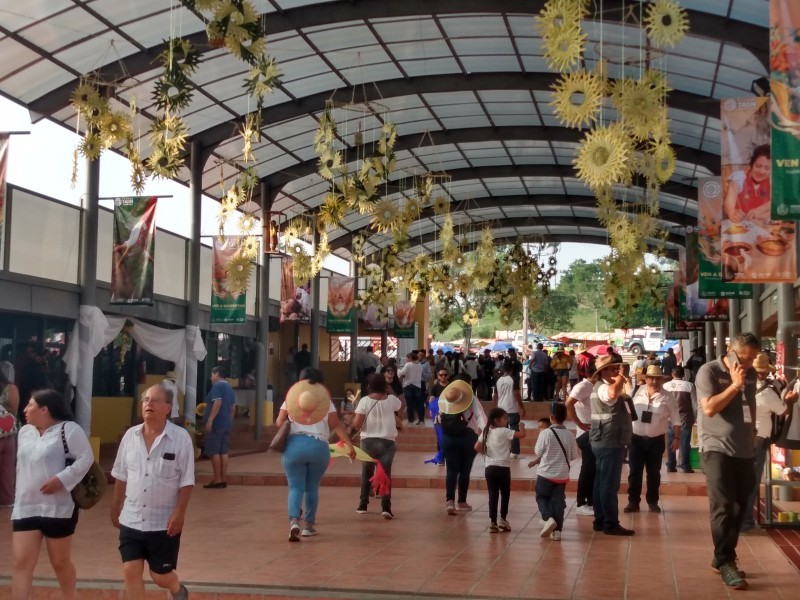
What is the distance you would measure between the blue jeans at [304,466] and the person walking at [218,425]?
4.91 meters

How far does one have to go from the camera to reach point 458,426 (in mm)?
11492

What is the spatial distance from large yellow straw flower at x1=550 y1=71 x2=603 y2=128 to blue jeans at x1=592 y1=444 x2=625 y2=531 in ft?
11.7

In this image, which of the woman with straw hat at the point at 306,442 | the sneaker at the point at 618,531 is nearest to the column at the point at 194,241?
the woman with straw hat at the point at 306,442

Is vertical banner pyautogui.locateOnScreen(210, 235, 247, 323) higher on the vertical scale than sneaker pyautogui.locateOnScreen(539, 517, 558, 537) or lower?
higher

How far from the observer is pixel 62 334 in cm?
1964

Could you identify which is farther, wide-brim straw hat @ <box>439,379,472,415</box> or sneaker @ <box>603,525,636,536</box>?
wide-brim straw hat @ <box>439,379,472,415</box>

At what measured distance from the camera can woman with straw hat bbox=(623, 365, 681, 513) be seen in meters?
11.8

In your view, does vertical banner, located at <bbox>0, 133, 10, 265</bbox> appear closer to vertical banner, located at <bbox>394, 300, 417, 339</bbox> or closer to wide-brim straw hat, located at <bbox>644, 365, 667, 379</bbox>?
wide-brim straw hat, located at <bbox>644, 365, 667, 379</bbox>

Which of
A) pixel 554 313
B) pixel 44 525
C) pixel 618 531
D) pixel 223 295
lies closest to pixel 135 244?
pixel 223 295

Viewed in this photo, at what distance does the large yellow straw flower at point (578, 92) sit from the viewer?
8.13m

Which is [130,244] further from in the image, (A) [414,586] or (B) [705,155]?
(B) [705,155]

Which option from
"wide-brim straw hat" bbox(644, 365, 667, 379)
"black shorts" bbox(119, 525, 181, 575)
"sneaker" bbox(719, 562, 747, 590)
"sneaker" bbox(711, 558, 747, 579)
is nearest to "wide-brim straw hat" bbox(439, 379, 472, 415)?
"wide-brim straw hat" bbox(644, 365, 667, 379)

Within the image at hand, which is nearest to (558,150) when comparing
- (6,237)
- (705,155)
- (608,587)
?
(705,155)

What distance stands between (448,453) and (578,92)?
481 centimetres
